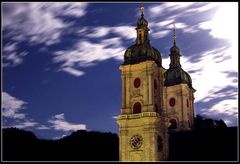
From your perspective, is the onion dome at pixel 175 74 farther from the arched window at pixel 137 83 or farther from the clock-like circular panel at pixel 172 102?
the arched window at pixel 137 83

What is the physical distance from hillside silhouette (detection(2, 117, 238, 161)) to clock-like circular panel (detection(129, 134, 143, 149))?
5.34m

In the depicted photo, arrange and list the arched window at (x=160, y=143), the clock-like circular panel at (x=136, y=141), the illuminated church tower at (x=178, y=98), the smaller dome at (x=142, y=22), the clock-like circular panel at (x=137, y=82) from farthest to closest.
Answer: the illuminated church tower at (x=178, y=98) → the smaller dome at (x=142, y=22) → the clock-like circular panel at (x=137, y=82) → the arched window at (x=160, y=143) → the clock-like circular panel at (x=136, y=141)

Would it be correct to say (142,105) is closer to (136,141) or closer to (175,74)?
(136,141)

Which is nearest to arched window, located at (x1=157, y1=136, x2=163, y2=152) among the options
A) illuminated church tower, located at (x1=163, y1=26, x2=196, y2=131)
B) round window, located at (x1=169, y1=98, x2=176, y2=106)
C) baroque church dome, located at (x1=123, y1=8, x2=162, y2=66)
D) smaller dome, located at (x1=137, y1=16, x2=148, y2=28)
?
baroque church dome, located at (x1=123, y1=8, x2=162, y2=66)

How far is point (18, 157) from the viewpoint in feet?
195

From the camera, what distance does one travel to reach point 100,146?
71.1m

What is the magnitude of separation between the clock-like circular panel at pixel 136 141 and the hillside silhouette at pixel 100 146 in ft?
17.5

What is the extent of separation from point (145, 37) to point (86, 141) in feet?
74.7

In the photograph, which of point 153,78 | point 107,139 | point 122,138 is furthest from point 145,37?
point 107,139

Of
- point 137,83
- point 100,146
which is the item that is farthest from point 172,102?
point 137,83

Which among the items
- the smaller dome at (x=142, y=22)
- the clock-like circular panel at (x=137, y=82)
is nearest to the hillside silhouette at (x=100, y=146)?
the clock-like circular panel at (x=137, y=82)

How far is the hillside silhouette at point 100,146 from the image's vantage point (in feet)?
190

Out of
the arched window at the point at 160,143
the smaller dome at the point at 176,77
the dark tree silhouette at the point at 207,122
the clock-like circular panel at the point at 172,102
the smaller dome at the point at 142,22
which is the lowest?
the arched window at the point at 160,143

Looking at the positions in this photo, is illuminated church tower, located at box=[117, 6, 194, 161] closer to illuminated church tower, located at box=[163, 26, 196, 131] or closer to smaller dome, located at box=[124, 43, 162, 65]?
smaller dome, located at box=[124, 43, 162, 65]
